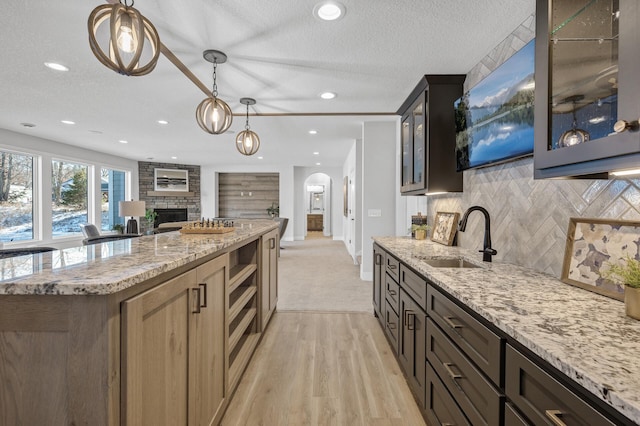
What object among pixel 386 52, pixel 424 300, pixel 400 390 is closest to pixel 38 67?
pixel 386 52

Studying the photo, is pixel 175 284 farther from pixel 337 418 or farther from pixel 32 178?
pixel 32 178

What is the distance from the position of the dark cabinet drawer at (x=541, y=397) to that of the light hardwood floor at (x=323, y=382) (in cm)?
111

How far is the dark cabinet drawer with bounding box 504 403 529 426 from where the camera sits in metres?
0.85

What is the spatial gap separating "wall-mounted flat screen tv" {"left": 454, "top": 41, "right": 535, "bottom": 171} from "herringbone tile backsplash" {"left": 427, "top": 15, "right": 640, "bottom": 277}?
12 cm

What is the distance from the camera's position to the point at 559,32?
1137 millimetres

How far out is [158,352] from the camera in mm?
1053

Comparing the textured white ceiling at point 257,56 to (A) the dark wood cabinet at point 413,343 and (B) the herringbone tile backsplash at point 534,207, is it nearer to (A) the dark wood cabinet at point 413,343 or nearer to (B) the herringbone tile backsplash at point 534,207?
(B) the herringbone tile backsplash at point 534,207

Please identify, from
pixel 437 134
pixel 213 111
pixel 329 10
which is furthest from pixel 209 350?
pixel 437 134

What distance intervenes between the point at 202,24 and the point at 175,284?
187cm

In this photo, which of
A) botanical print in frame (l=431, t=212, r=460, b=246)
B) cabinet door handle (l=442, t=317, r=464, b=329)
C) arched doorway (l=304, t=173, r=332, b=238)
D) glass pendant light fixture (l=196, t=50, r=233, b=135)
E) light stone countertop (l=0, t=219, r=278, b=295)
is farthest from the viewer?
arched doorway (l=304, t=173, r=332, b=238)

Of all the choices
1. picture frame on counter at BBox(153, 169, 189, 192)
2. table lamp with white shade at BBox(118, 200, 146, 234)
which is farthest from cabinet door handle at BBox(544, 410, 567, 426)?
picture frame on counter at BBox(153, 169, 189, 192)

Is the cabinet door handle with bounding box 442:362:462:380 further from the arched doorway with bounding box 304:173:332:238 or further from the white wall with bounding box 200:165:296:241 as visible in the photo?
the arched doorway with bounding box 304:173:332:238

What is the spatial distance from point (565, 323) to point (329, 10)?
2.05 metres

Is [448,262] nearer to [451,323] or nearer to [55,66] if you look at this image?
[451,323]
